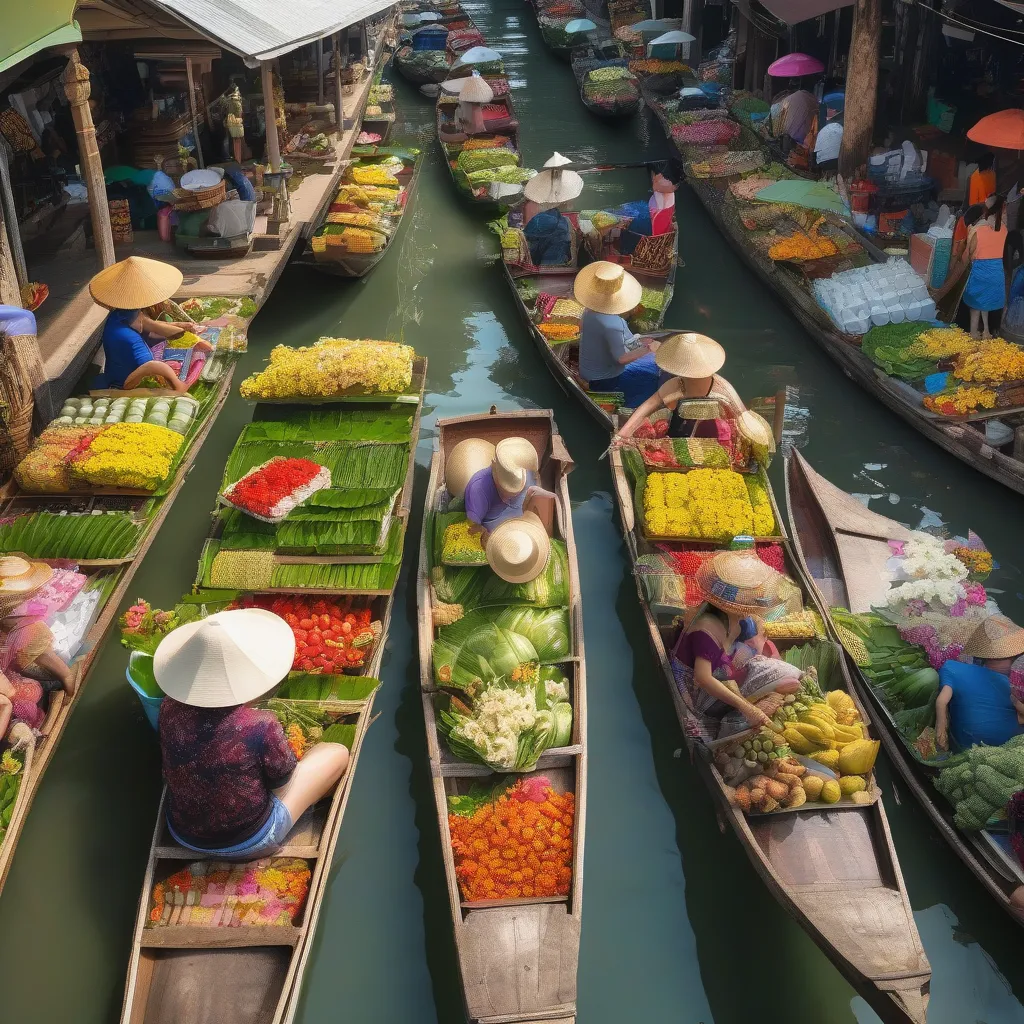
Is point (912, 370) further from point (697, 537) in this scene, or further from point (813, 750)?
point (813, 750)

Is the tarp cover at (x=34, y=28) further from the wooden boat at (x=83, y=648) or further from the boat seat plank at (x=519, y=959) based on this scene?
the boat seat plank at (x=519, y=959)

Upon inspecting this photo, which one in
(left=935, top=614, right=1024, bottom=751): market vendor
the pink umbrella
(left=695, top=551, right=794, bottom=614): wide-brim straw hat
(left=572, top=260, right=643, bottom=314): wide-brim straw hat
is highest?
the pink umbrella

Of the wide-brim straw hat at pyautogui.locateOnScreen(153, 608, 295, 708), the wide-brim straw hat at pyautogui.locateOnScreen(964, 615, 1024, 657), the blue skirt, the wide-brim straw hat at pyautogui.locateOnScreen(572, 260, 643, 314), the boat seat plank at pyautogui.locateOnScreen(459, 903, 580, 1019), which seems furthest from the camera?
the blue skirt

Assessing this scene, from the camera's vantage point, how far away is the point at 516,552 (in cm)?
686

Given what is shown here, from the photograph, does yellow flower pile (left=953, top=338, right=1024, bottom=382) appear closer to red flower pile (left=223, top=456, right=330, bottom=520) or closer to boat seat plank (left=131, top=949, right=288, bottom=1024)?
red flower pile (left=223, top=456, right=330, bottom=520)

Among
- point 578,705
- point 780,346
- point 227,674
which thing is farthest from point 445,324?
point 227,674

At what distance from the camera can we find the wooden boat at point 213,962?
483 cm

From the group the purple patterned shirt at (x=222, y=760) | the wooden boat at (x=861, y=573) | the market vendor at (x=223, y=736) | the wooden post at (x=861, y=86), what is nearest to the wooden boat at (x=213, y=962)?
the market vendor at (x=223, y=736)

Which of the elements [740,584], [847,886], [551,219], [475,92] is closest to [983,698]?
[847,886]

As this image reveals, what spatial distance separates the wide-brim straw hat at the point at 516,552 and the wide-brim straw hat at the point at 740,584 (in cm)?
150

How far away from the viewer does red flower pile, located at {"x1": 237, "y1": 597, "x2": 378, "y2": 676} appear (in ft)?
22.4

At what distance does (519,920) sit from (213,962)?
4.96 ft

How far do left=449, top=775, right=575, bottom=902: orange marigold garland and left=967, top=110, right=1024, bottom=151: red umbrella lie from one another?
9.26 meters

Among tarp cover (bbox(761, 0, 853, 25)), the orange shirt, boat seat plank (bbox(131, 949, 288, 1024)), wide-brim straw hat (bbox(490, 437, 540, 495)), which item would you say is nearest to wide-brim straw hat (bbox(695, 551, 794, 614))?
wide-brim straw hat (bbox(490, 437, 540, 495))
